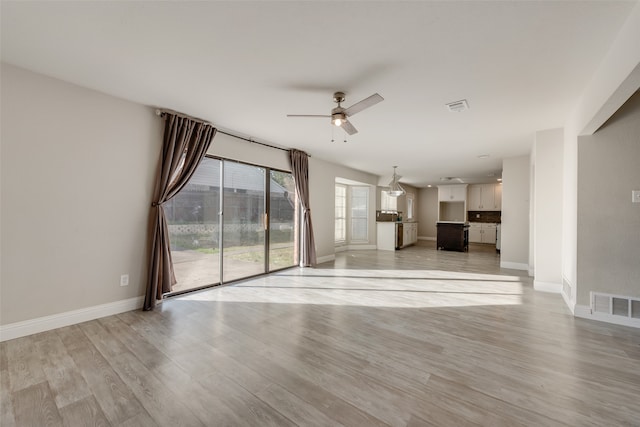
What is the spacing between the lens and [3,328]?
2.39 meters

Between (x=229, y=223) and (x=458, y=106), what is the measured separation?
3.61 m

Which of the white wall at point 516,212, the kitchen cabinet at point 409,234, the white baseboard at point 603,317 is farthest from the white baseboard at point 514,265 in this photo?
the kitchen cabinet at point 409,234

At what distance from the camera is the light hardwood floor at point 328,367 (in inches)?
62.2

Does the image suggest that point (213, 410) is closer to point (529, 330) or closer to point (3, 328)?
point (3, 328)

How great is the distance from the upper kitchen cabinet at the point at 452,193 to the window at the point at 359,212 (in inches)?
158

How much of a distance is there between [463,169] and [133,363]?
786 cm

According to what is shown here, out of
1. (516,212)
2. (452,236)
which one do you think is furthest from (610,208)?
(452,236)

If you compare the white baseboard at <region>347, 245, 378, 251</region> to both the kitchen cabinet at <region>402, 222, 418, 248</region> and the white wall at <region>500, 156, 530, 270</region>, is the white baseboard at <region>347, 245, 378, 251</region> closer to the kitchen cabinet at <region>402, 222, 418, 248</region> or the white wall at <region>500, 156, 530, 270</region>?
the kitchen cabinet at <region>402, 222, 418, 248</region>

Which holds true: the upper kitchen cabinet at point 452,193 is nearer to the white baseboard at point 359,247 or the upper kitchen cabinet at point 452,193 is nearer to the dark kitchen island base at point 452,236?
the dark kitchen island base at point 452,236

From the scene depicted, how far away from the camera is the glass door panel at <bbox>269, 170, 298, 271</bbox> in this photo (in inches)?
203

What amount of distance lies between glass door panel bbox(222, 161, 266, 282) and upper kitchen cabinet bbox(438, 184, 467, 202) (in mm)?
8318

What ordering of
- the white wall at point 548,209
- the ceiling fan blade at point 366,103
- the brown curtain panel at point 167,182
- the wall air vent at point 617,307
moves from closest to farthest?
the ceiling fan blade at point 366,103 < the wall air vent at point 617,307 < the brown curtain panel at point 167,182 < the white wall at point 548,209

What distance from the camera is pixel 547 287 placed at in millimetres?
4125

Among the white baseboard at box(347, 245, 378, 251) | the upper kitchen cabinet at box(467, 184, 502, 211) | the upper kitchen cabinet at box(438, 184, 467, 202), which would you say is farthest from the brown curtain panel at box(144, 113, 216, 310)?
the upper kitchen cabinet at box(467, 184, 502, 211)
